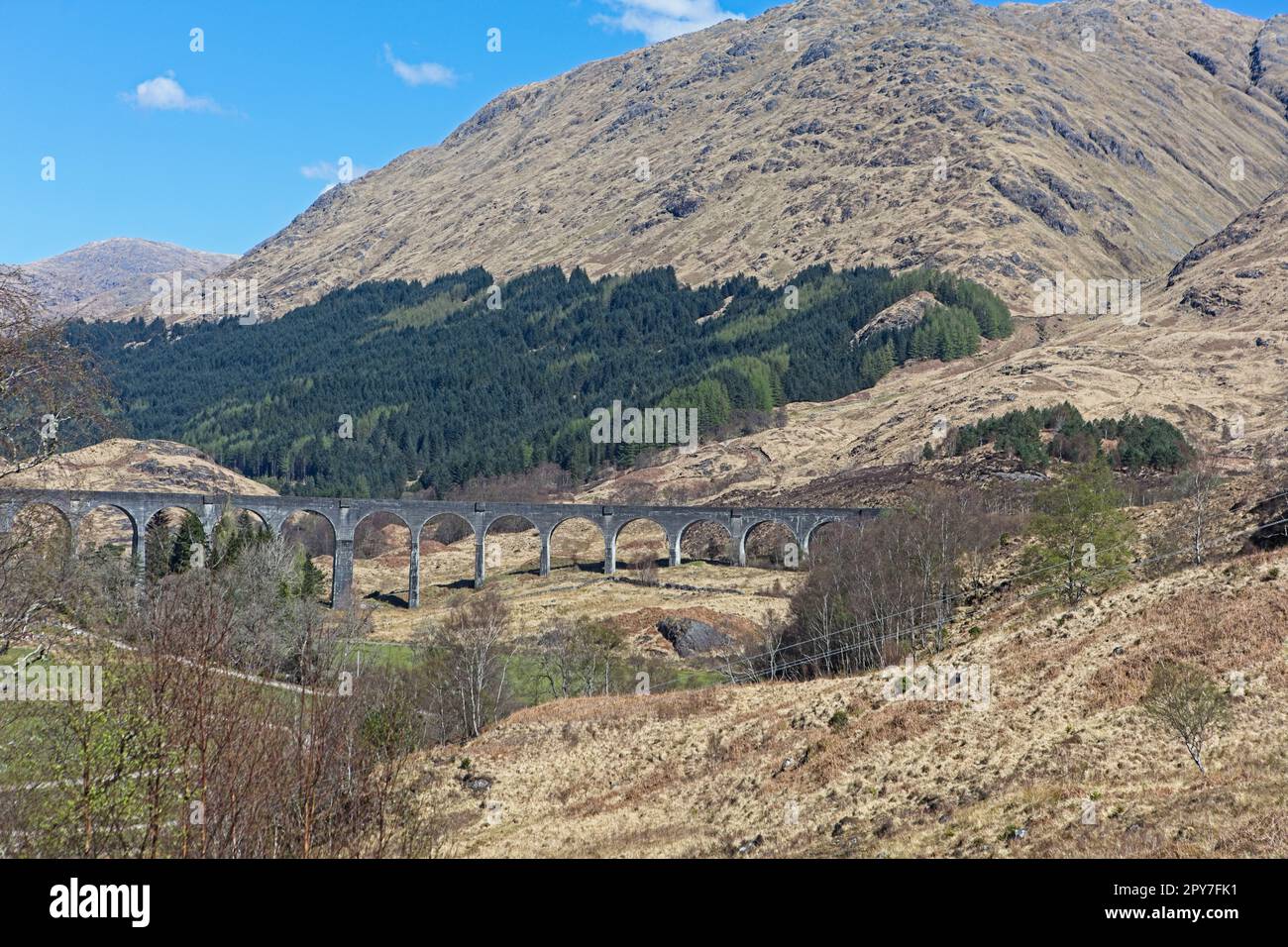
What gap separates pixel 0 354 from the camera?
13734mm

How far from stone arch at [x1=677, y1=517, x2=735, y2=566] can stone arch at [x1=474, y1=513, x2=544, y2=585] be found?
1807cm

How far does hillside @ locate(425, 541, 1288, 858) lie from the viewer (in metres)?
24.7

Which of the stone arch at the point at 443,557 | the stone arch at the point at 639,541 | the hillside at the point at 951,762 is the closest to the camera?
the hillside at the point at 951,762

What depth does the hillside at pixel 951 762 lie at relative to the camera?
24703mm

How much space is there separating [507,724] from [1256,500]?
165ft

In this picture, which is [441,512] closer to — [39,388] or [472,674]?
[472,674]

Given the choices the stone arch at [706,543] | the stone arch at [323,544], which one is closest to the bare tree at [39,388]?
the stone arch at [323,544]

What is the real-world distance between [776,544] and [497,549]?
1539 inches

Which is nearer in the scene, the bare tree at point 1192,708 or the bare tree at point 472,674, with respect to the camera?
the bare tree at point 1192,708

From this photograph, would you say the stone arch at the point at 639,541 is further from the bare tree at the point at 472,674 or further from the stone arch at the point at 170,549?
the bare tree at the point at 472,674

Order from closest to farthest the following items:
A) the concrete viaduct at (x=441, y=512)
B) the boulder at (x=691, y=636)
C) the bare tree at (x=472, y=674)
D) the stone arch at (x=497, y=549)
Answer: the bare tree at (x=472, y=674)
the boulder at (x=691, y=636)
the concrete viaduct at (x=441, y=512)
the stone arch at (x=497, y=549)

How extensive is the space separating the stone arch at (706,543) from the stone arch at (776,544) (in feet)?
5.63

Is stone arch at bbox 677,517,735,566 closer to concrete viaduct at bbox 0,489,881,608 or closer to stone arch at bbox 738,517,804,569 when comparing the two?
concrete viaduct at bbox 0,489,881,608
